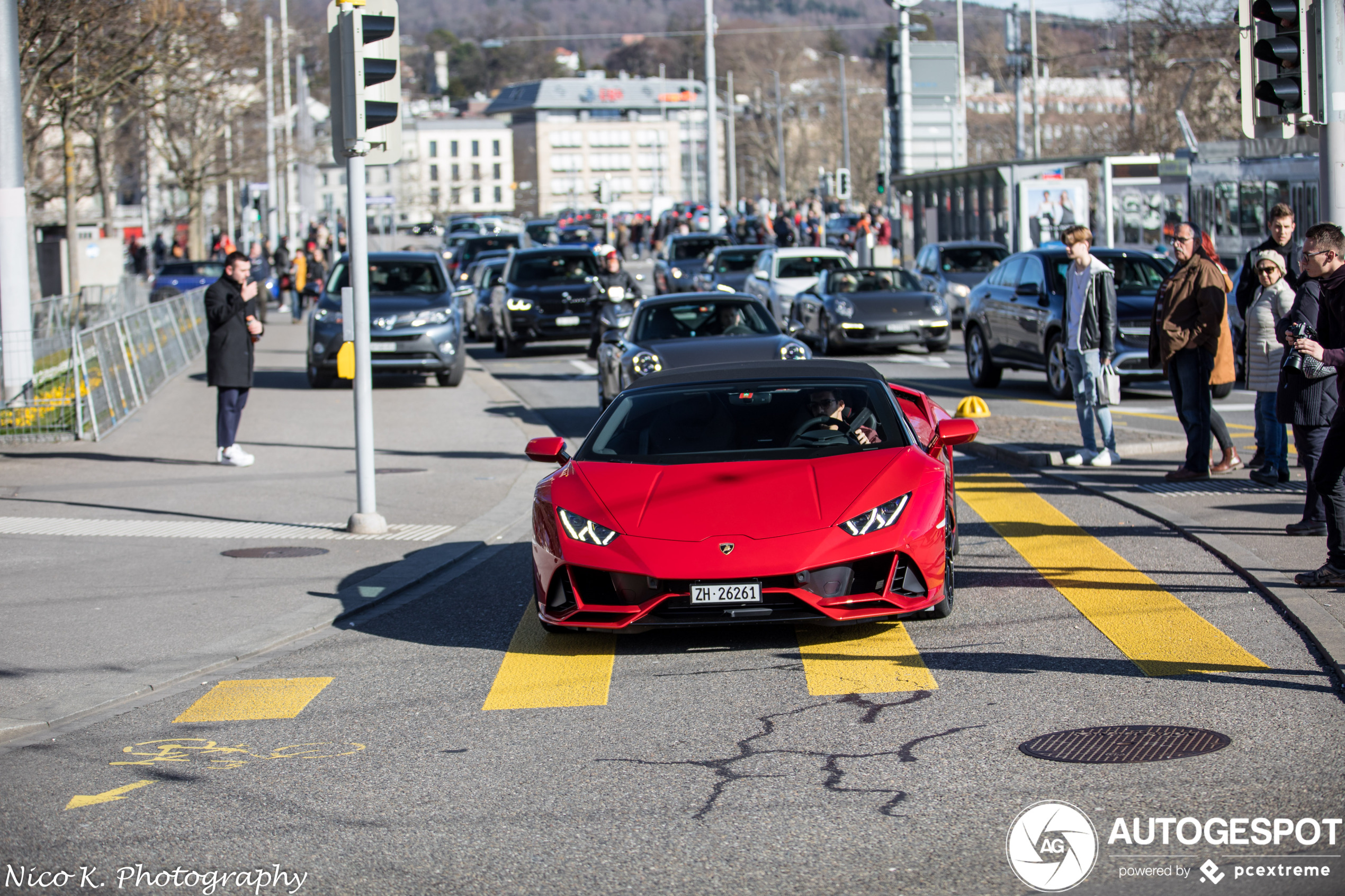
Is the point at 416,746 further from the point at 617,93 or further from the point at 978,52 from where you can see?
the point at 617,93

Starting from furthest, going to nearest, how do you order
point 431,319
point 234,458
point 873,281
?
1. point 873,281
2. point 431,319
3. point 234,458

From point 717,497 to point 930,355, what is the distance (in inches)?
754

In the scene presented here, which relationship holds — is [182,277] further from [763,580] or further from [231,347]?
[763,580]

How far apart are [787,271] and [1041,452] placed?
57.4 feet

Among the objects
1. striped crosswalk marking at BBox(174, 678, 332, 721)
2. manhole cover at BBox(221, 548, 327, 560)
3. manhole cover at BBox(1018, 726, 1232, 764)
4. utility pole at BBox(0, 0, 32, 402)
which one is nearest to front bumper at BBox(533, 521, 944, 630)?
striped crosswalk marking at BBox(174, 678, 332, 721)

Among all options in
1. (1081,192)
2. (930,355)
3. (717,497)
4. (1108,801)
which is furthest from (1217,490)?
(1081,192)

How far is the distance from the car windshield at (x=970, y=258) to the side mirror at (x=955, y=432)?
959 inches

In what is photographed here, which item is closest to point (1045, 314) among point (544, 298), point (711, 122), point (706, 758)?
point (544, 298)

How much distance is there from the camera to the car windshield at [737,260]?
34.9m

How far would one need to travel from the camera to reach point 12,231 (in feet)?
55.6

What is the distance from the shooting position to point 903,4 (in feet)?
157

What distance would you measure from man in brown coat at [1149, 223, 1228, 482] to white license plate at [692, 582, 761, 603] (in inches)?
235

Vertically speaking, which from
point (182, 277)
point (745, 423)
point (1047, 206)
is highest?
point (1047, 206)

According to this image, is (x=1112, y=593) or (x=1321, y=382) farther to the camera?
(x=1321, y=382)
